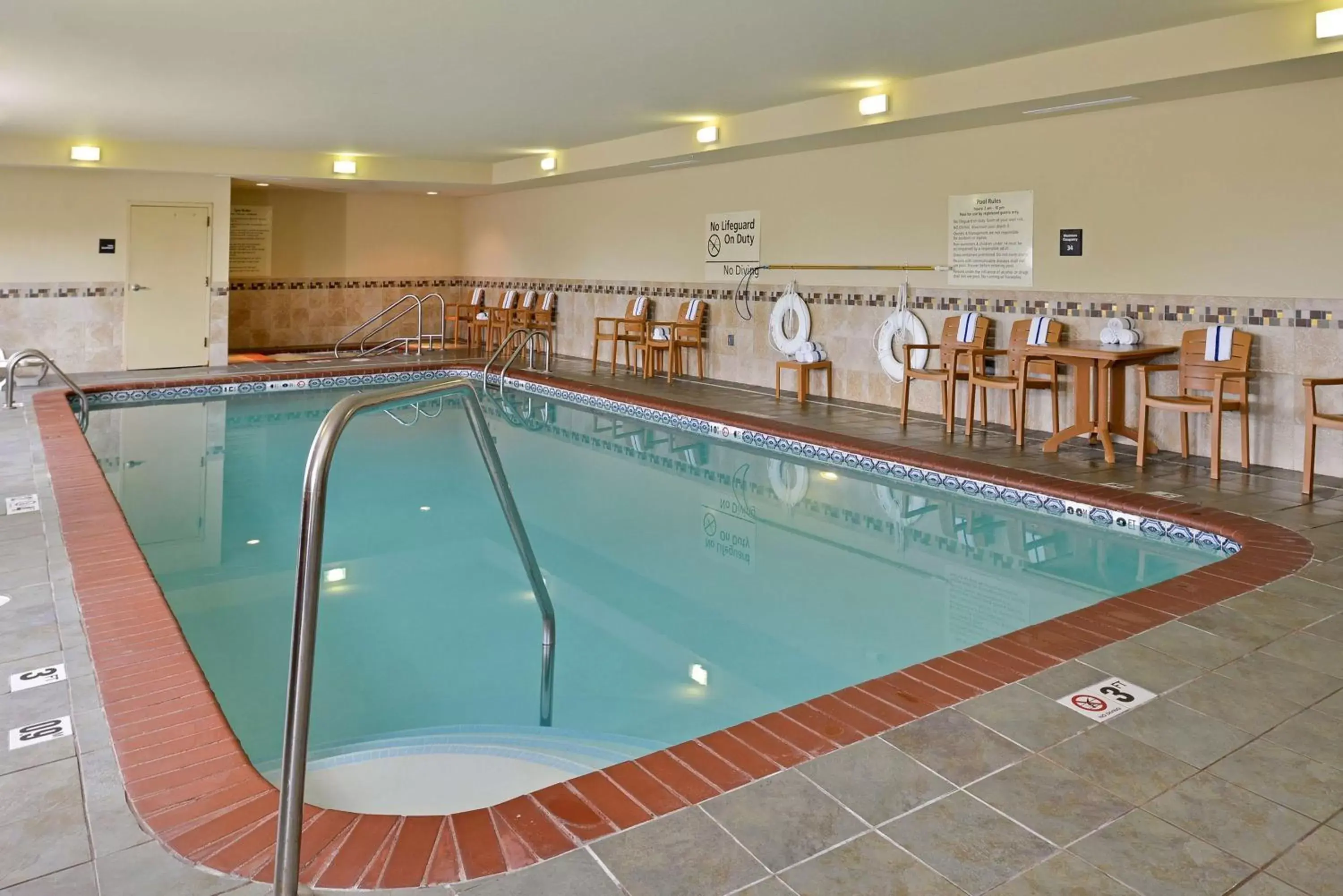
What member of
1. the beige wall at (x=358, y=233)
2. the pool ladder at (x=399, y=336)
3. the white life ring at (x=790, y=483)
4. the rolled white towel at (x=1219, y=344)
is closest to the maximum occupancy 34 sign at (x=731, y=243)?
the white life ring at (x=790, y=483)

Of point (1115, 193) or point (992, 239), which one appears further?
point (992, 239)

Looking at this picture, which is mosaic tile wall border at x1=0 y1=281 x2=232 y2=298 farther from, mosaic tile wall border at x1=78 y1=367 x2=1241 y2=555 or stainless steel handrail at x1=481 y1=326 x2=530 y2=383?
stainless steel handrail at x1=481 y1=326 x2=530 y2=383

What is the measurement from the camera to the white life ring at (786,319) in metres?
8.52

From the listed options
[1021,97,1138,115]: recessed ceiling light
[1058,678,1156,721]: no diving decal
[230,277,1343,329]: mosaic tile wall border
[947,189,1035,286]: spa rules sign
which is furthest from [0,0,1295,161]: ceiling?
[1058,678,1156,721]: no diving decal

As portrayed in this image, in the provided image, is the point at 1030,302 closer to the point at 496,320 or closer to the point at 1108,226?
the point at 1108,226

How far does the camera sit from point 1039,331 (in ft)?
21.5

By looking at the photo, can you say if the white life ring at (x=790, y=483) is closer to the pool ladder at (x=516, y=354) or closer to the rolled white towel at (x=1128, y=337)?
the rolled white towel at (x=1128, y=337)

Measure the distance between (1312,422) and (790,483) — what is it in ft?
8.76

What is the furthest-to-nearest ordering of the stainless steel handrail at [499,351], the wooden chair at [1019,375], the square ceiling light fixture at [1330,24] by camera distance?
the stainless steel handrail at [499,351]
the wooden chair at [1019,375]
the square ceiling light fixture at [1330,24]

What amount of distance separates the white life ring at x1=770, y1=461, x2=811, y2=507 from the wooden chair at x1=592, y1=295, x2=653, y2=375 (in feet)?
12.1

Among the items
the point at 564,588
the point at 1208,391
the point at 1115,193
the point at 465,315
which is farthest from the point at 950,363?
the point at 465,315

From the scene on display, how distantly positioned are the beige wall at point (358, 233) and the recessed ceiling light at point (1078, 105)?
9.37 m

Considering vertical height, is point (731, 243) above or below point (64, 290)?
above

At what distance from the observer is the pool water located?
9.45 ft
